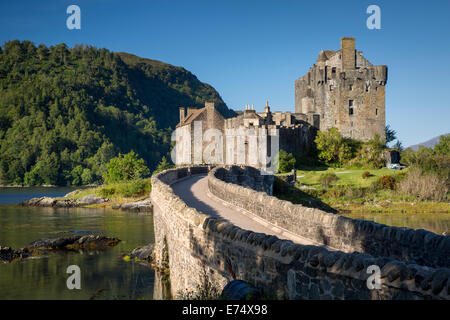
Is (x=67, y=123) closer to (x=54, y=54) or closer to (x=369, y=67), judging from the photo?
(x=54, y=54)

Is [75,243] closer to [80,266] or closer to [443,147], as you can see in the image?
[80,266]

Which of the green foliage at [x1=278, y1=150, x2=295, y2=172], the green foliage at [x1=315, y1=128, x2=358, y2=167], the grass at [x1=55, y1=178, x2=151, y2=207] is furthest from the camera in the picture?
the green foliage at [x1=315, y1=128, x2=358, y2=167]

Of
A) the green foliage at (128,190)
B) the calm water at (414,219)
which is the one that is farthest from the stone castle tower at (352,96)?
the green foliage at (128,190)

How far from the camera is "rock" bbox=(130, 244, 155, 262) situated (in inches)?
873

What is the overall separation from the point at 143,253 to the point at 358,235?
49.0 ft

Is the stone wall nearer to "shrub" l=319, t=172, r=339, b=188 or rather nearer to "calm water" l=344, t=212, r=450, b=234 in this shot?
"calm water" l=344, t=212, r=450, b=234

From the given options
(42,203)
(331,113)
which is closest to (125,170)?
(42,203)

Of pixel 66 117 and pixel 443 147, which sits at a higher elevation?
pixel 66 117

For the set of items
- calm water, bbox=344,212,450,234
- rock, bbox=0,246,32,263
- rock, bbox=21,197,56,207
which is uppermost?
rock, bbox=0,246,32,263

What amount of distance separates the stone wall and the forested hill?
99024mm

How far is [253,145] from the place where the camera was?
49.8 meters

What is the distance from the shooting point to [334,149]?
183 ft

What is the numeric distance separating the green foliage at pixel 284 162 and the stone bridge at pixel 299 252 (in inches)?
1293

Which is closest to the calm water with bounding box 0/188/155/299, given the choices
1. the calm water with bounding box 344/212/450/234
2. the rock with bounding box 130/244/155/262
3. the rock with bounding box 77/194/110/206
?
the rock with bounding box 130/244/155/262
